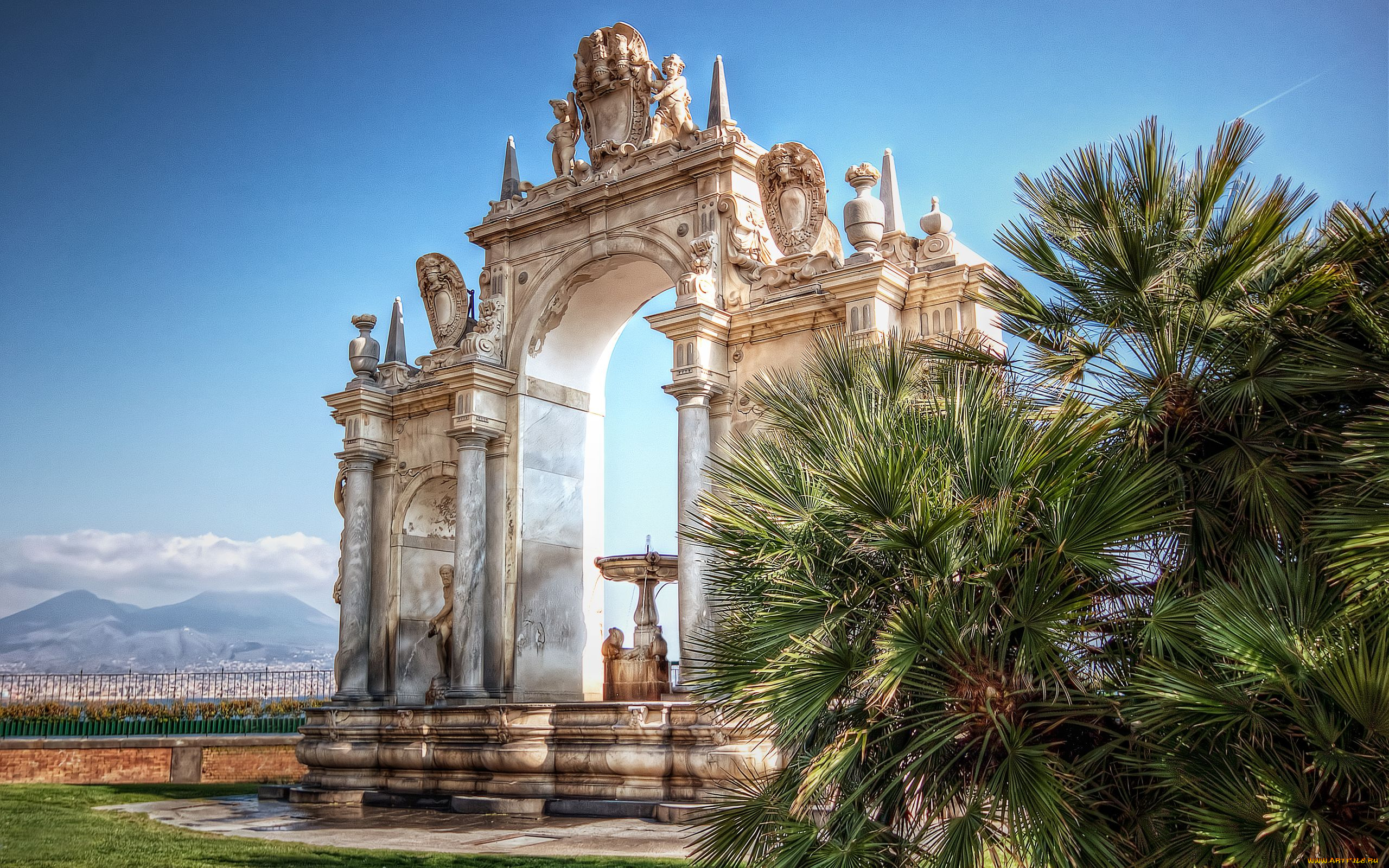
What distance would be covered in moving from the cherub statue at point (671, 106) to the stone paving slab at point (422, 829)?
1081 centimetres

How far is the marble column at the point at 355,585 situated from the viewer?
834 inches

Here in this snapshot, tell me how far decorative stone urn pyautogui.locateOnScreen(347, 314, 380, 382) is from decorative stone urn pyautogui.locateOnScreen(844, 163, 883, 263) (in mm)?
10636

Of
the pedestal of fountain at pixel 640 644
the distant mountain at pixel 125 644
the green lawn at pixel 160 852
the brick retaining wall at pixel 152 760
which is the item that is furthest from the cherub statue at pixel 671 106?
the distant mountain at pixel 125 644

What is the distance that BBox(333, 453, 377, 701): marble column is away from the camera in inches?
834

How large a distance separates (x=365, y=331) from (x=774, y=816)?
18.3 m

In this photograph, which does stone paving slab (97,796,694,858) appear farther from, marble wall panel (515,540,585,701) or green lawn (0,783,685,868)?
marble wall panel (515,540,585,701)

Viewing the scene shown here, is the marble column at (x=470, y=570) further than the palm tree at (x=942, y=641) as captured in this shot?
Yes

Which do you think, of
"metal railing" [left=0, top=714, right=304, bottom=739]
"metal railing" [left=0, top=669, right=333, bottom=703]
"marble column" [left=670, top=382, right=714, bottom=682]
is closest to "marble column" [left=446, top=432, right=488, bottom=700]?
"marble column" [left=670, top=382, right=714, bottom=682]

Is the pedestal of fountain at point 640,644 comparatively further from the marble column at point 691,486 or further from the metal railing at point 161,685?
the metal railing at point 161,685

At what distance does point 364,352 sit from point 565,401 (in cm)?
424

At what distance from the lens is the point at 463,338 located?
21.5 meters

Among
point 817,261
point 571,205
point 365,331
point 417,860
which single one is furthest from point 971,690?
point 365,331

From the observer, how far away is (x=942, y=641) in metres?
6.32

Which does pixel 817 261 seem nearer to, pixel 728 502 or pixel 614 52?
pixel 614 52
